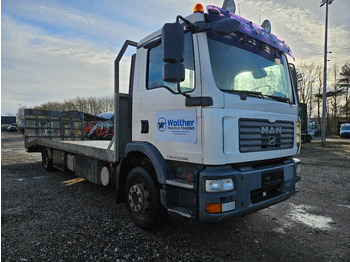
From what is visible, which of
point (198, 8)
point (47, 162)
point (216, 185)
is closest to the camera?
point (216, 185)

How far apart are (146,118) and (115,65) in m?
1.20

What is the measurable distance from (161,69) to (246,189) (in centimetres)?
185

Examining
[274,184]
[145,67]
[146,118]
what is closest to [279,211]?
[274,184]

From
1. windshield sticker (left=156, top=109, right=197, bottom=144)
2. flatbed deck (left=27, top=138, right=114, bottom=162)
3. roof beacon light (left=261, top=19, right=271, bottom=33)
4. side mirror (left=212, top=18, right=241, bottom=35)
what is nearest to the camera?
side mirror (left=212, top=18, right=241, bottom=35)

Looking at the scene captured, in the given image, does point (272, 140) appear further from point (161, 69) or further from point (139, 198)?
point (139, 198)

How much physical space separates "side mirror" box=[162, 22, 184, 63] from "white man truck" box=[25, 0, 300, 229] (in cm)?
1

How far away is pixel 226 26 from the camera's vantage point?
2623 millimetres

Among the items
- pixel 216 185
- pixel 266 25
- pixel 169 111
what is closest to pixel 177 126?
pixel 169 111

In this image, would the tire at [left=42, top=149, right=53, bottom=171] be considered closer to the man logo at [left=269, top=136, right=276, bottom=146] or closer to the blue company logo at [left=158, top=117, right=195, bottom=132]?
the blue company logo at [left=158, top=117, right=195, bottom=132]

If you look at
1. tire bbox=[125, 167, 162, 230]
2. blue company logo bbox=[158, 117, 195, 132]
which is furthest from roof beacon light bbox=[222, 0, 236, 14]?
tire bbox=[125, 167, 162, 230]

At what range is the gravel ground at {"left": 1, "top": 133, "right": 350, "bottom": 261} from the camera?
2809 mm

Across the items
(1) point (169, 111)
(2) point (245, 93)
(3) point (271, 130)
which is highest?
(2) point (245, 93)

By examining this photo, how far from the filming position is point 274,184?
3029 millimetres

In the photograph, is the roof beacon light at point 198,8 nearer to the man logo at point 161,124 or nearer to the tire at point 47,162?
the man logo at point 161,124
